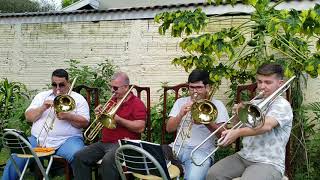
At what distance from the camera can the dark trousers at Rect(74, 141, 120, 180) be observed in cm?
469

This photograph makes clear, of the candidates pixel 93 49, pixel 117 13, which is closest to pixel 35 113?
pixel 93 49

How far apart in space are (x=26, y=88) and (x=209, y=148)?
4704mm

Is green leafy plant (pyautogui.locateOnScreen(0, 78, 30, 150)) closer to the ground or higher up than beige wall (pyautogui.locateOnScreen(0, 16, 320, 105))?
closer to the ground

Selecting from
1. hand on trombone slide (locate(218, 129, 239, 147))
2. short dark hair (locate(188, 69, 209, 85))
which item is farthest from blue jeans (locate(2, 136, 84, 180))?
hand on trombone slide (locate(218, 129, 239, 147))

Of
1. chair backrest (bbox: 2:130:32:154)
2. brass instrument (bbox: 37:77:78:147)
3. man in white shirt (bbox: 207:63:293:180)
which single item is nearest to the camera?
man in white shirt (bbox: 207:63:293:180)

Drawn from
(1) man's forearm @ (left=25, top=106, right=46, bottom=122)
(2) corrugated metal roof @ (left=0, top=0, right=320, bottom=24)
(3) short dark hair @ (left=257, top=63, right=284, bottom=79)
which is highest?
(2) corrugated metal roof @ (left=0, top=0, right=320, bottom=24)

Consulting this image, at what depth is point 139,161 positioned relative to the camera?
3.63 m

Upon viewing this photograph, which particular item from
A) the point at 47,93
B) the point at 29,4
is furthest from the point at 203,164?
the point at 29,4

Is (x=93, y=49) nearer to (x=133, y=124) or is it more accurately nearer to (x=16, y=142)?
(x=133, y=124)

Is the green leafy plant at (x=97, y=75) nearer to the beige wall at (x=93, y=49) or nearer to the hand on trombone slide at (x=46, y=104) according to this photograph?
the beige wall at (x=93, y=49)

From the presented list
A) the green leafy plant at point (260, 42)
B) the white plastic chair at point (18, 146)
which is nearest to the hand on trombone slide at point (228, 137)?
the green leafy plant at point (260, 42)

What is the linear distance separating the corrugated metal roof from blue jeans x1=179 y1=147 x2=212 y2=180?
2.76m

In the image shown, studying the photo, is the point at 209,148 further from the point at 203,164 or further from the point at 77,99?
the point at 77,99

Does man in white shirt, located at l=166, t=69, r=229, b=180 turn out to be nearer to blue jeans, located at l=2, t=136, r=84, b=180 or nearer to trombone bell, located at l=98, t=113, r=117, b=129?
trombone bell, located at l=98, t=113, r=117, b=129
